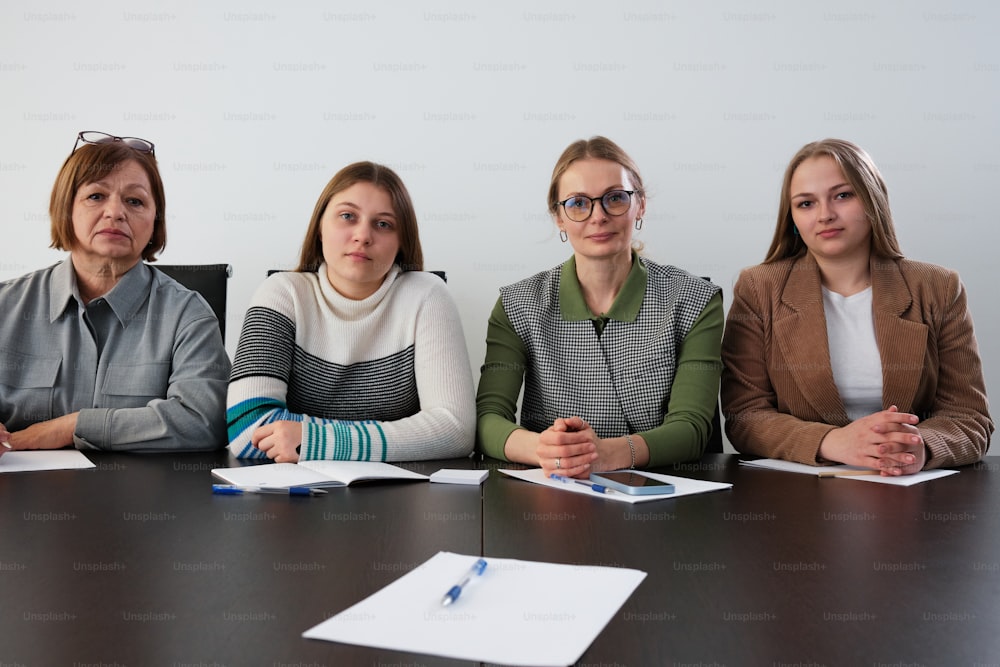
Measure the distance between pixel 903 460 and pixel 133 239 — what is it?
1799 mm

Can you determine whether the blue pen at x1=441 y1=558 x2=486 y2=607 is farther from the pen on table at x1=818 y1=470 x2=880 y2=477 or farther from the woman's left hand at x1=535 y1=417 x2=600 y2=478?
the pen on table at x1=818 y1=470 x2=880 y2=477

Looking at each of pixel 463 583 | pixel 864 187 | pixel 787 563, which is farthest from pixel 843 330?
pixel 463 583

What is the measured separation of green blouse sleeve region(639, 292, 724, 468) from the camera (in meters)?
1.67

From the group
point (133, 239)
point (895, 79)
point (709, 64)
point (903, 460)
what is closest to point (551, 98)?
point (709, 64)

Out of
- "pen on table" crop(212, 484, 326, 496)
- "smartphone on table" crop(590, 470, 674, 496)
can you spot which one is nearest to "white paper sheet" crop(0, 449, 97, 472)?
"pen on table" crop(212, 484, 326, 496)

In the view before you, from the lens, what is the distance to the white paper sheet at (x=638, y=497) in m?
1.26

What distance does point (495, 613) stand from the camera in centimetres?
74

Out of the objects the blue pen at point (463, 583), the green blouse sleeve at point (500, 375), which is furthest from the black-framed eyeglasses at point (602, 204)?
the blue pen at point (463, 583)

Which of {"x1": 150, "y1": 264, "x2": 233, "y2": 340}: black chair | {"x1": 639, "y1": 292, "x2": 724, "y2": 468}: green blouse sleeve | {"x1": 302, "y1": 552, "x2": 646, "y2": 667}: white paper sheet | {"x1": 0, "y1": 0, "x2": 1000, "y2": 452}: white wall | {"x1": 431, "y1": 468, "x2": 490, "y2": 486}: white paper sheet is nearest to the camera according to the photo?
{"x1": 302, "y1": 552, "x2": 646, "y2": 667}: white paper sheet

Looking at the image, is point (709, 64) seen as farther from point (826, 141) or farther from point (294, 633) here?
Answer: point (294, 633)

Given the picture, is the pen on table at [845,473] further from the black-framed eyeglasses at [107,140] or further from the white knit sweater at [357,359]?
the black-framed eyeglasses at [107,140]

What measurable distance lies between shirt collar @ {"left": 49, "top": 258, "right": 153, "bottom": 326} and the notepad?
644 mm

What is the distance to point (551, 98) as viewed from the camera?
3.14 m

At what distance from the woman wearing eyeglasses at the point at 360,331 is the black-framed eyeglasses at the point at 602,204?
0.39 metres
